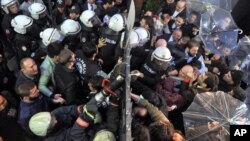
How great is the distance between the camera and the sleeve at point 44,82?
4.42 meters

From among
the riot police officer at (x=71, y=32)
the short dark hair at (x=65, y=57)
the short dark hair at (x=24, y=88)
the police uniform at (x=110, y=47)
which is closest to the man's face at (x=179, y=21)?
the police uniform at (x=110, y=47)

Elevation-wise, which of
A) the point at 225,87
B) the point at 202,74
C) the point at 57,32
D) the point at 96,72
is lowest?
the point at 225,87

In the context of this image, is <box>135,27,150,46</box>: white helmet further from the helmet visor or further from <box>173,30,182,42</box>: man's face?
the helmet visor

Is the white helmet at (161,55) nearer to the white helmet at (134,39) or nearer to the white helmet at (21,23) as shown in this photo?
the white helmet at (134,39)

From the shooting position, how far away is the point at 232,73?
5102mm

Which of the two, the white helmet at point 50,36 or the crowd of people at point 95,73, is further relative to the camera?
the white helmet at point 50,36

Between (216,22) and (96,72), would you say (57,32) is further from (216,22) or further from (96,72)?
(216,22)

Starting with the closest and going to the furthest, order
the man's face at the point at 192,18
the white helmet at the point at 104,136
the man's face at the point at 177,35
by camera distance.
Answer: the white helmet at the point at 104,136
the man's face at the point at 177,35
the man's face at the point at 192,18

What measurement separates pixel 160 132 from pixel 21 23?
2521 mm

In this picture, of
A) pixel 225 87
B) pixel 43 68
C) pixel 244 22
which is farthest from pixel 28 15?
pixel 244 22

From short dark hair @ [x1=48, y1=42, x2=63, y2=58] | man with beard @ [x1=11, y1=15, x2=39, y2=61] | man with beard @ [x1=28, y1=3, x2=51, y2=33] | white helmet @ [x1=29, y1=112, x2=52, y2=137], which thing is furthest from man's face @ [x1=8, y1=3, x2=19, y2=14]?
white helmet @ [x1=29, y1=112, x2=52, y2=137]

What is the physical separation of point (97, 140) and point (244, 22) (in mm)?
4592

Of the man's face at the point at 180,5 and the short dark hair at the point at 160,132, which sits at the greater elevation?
the man's face at the point at 180,5

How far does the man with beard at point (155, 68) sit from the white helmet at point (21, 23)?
66.9 inches
